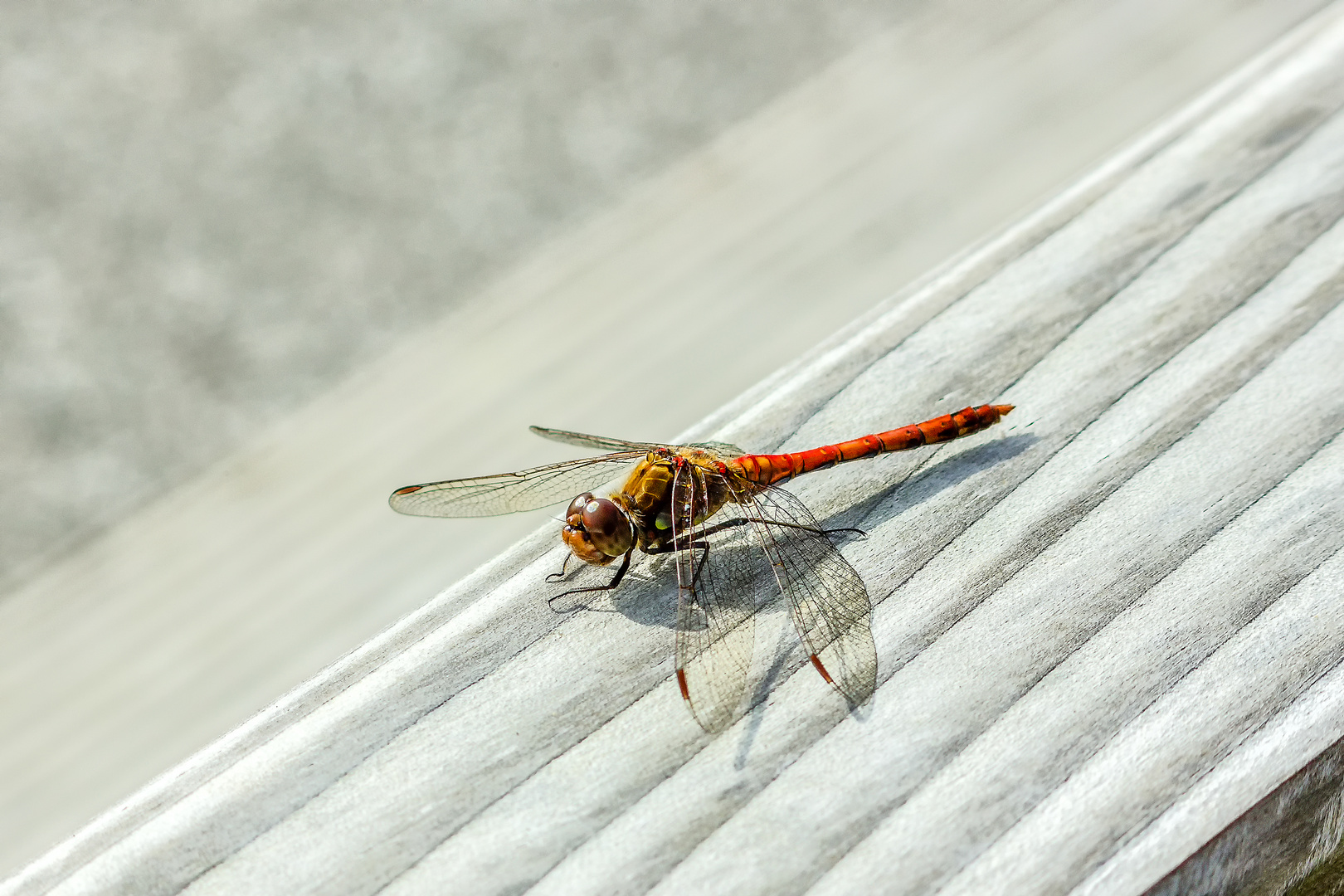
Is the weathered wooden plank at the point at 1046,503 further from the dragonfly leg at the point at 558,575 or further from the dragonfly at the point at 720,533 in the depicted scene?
the dragonfly leg at the point at 558,575

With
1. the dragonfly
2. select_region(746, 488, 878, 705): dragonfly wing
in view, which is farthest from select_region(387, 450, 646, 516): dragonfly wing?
select_region(746, 488, 878, 705): dragonfly wing

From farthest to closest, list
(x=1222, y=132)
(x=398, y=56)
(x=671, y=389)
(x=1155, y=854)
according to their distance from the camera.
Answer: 1. (x=398, y=56)
2. (x=671, y=389)
3. (x=1222, y=132)
4. (x=1155, y=854)

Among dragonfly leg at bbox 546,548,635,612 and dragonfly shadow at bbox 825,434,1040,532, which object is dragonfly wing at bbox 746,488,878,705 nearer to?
dragonfly shadow at bbox 825,434,1040,532

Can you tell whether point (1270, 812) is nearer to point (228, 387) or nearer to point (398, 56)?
point (228, 387)

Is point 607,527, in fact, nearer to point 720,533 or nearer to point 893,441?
point 720,533

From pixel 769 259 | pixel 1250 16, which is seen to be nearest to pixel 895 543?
pixel 769 259

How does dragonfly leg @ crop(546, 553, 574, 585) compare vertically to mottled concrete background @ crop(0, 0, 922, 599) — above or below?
below
